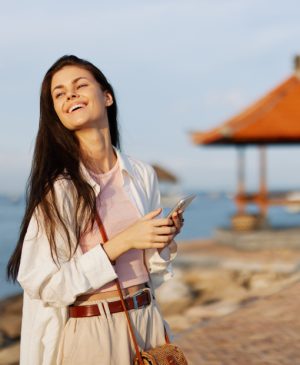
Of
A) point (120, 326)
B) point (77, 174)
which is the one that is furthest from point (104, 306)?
point (77, 174)

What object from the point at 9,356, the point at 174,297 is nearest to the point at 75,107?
the point at 9,356

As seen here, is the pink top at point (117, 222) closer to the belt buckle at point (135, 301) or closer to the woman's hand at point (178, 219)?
the belt buckle at point (135, 301)

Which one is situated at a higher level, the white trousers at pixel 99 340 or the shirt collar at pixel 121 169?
the shirt collar at pixel 121 169

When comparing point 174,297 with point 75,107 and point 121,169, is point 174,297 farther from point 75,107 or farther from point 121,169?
point 75,107

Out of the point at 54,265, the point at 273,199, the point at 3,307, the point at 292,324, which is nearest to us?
the point at 54,265

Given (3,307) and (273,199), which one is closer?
(3,307)

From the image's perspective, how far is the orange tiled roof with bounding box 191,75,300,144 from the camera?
12836 millimetres

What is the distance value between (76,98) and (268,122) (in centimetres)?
1119

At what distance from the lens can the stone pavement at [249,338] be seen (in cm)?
532

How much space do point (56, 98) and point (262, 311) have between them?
18.4 ft

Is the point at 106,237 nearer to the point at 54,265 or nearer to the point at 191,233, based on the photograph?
the point at 54,265

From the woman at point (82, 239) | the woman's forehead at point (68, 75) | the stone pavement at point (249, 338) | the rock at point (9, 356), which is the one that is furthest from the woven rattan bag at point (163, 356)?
the rock at point (9, 356)

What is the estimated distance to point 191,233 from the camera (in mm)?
30203

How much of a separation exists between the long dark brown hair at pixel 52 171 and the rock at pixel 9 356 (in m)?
4.95
